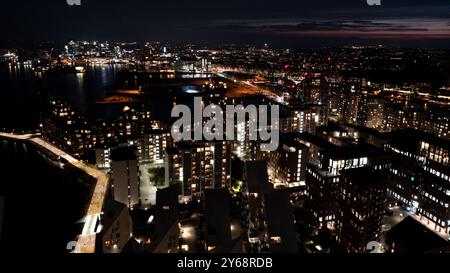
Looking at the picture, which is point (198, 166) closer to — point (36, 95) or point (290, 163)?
point (290, 163)

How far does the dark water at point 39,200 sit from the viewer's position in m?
6.23

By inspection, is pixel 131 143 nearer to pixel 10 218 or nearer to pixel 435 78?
pixel 10 218

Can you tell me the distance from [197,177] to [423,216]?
412 centimetres

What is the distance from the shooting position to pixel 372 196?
17.5 ft

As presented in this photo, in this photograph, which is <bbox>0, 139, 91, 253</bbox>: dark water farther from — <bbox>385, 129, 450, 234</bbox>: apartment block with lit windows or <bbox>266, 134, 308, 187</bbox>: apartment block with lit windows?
<bbox>385, 129, 450, 234</bbox>: apartment block with lit windows

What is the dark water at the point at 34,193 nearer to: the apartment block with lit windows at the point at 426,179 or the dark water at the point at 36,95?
the dark water at the point at 36,95

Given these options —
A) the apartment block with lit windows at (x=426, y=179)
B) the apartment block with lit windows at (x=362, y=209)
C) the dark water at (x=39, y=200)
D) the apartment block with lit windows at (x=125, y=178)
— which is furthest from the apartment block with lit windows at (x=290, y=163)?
the dark water at (x=39, y=200)

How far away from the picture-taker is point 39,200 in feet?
25.4

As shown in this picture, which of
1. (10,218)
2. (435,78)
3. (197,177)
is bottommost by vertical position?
(10,218)

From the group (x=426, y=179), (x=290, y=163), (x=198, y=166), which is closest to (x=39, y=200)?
(x=198, y=166)

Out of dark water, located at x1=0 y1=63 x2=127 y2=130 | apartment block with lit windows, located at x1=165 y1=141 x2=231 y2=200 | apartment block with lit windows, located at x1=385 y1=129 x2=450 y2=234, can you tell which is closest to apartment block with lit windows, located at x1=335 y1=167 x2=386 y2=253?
apartment block with lit windows, located at x1=385 y1=129 x2=450 y2=234

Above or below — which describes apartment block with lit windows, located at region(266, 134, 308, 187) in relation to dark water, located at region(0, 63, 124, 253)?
above

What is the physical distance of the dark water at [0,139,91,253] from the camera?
6230mm

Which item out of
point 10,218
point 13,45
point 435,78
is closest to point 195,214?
point 10,218
